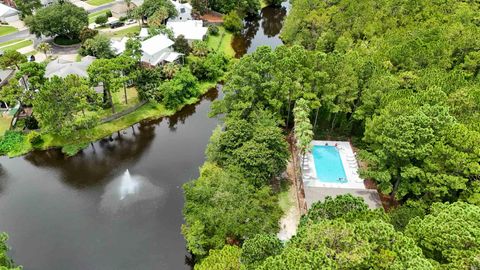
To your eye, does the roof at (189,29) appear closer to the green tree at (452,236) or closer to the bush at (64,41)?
the bush at (64,41)

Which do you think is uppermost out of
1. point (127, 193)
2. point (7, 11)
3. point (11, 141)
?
point (7, 11)

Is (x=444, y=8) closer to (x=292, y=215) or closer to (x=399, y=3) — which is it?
(x=399, y=3)

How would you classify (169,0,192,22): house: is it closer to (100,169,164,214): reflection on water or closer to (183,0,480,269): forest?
(183,0,480,269): forest

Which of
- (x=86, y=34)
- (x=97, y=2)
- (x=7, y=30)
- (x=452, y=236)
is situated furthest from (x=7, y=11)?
(x=452, y=236)

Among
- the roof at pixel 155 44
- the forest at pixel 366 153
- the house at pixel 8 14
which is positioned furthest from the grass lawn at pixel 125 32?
the forest at pixel 366 153

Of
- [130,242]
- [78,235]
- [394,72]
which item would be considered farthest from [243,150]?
[394,72]

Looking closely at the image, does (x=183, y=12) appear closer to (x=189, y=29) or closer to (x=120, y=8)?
(x=189, y=29)
